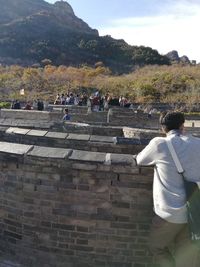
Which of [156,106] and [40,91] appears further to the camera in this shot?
[40,91]

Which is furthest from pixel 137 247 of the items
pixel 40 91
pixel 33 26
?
pixel 33 26

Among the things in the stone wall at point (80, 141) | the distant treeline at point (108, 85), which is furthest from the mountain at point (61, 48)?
the stone wall at point (80, 141)

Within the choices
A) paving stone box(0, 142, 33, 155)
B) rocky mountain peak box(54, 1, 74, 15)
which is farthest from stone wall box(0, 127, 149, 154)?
rocky mountain peak box(54, 1, 74, 15)

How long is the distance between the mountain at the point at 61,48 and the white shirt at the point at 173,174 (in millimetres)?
72270

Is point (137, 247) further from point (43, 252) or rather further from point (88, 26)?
point (88, 26)

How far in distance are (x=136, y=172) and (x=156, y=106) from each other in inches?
1093

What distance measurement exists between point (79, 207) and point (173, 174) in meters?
1.20

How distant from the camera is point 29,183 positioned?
191 inches

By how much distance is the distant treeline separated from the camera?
39688 millimetres

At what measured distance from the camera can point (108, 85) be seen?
46.2 m

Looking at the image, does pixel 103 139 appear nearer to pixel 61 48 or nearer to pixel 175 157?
pixel 175 157

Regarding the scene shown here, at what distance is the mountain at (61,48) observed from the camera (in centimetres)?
8062

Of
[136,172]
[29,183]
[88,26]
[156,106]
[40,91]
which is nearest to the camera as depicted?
[136,172]

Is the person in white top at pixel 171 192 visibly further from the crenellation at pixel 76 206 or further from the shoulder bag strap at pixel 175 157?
the crenellation at pixel 76 206
